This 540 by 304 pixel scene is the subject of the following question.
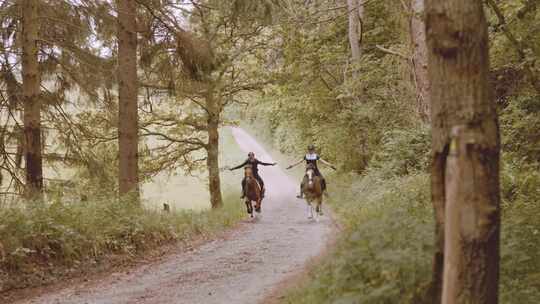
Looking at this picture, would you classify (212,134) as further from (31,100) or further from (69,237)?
(69,237)

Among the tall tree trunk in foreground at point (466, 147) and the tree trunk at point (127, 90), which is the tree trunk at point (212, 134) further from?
the tall tree trunk in foreground at point (466, 147)

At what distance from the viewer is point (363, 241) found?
18.2ft

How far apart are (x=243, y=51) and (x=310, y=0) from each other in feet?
14.1

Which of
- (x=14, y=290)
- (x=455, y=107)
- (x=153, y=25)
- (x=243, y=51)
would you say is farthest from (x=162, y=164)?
(x=455, y=107)

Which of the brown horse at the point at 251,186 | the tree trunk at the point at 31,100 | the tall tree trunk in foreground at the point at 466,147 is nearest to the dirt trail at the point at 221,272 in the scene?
the brown horse at the point at 251,186

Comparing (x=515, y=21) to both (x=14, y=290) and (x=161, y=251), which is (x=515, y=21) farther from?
(x=14, y=290)

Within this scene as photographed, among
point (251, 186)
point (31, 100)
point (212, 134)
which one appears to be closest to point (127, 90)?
point (31, 100)

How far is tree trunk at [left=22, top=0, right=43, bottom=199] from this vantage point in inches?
441

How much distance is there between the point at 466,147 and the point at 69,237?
24.3ft

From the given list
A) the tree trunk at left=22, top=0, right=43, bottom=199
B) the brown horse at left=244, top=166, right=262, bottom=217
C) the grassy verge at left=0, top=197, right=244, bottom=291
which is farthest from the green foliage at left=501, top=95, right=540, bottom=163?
the tree trunk at left=22, top=0, right=43, bottom=199

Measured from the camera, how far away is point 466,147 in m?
3.54

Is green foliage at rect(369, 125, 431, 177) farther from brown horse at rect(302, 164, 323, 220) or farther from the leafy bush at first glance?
the leafy bush

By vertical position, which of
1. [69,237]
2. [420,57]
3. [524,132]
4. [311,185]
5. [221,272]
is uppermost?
[420,57]

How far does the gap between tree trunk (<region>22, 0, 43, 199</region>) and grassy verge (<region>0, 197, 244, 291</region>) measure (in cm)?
138
